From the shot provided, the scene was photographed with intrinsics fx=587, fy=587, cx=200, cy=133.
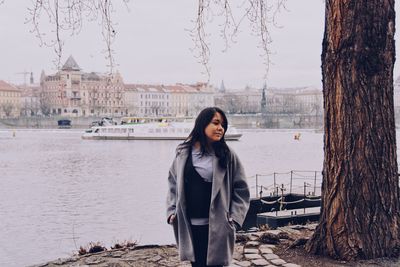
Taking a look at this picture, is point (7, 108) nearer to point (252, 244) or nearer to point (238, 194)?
point (252, 244)

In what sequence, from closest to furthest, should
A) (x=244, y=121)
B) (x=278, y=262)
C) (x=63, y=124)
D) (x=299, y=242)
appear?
(x=278, y=262) → (x=299, y=242) → (x=63, y=124) → (x=244, y=121)

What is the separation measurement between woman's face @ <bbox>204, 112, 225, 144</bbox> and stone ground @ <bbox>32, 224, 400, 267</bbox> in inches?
59.6

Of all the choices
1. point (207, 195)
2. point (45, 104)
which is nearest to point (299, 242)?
point (207, 195)

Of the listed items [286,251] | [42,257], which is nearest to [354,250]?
[286,251]

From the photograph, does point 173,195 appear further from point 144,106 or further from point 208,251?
point 144,106

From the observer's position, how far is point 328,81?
14.9ft

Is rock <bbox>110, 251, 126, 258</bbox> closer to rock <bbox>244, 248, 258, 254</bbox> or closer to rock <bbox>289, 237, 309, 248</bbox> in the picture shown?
rock <bbox>244, 248, 258, 254</bbox>

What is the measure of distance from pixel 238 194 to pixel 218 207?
0.19 metres

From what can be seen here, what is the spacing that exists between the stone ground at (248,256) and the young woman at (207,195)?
1.22 metres

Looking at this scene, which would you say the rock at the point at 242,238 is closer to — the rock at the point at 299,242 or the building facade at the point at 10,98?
the rock at the point at 299,242

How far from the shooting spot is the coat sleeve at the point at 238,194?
→ 3.26m

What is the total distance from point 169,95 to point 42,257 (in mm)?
107502

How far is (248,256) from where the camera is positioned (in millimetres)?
4629

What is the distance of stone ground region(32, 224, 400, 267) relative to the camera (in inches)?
173
